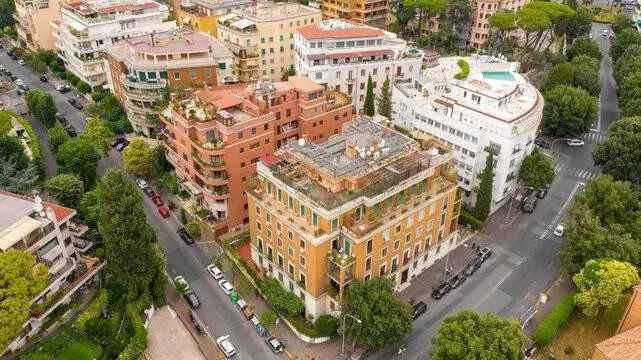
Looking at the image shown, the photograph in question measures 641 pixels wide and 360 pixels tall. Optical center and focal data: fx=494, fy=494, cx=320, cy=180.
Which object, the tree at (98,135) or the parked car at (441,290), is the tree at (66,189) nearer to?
the tree at (98,135)

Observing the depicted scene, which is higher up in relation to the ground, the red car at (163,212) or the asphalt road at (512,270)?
the red car at (163,212)

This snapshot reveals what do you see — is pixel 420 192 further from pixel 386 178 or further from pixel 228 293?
pixel 228 293

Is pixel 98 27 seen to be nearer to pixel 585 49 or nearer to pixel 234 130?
pixel 234 130

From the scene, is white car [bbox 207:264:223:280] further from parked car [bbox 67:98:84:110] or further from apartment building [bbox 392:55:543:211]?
parked car [bbox 67:98:84:110]

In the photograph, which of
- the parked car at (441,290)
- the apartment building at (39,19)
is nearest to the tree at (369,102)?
the parked car at (441,290)

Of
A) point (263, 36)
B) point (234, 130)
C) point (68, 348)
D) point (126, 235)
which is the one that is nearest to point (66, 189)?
point (126, 235)

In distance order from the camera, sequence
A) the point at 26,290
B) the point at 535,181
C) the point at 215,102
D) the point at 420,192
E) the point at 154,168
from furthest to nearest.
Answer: the point at 154,168 → the point at 535,181 → the point at 215,102 → the point at 420,192 → the point at 26,290

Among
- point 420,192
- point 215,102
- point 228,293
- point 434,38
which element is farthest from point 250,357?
point 434,38
